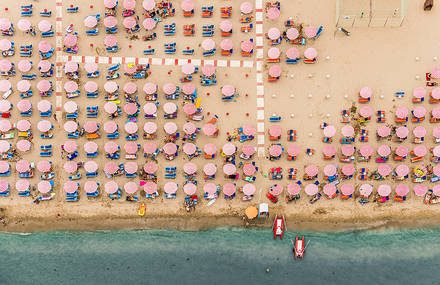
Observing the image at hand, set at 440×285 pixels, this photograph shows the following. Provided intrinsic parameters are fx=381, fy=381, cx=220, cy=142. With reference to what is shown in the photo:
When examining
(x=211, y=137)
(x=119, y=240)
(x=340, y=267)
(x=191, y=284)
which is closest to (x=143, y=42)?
(x=211, y=137)

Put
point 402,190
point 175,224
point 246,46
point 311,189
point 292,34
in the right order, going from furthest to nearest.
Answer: point 175,224 < point 292,34 < point 246,46 < point 311,189 < point 402,190

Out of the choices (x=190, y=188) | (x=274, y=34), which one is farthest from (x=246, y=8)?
(x=190, y=188)

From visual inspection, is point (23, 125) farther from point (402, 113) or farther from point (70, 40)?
point (402, 113)

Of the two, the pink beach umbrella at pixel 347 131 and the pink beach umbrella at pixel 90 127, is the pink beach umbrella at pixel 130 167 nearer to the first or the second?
the pink beach umbrella at pixel 90 127

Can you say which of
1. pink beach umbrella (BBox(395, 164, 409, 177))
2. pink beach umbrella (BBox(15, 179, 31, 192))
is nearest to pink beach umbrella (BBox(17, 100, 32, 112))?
pink beach umbrella (BBox(15, 179, 31, 192))

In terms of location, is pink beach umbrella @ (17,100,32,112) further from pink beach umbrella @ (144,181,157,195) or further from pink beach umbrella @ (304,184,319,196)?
pink beach umbrella @ (304,184,319,196)

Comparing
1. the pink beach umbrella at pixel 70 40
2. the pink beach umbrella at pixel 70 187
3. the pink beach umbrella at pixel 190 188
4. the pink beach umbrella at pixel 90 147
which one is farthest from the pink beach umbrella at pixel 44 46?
the pink beach umbrella at pixel 190 188

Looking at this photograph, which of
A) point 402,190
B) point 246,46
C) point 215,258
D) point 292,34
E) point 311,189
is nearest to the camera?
point 402,190
